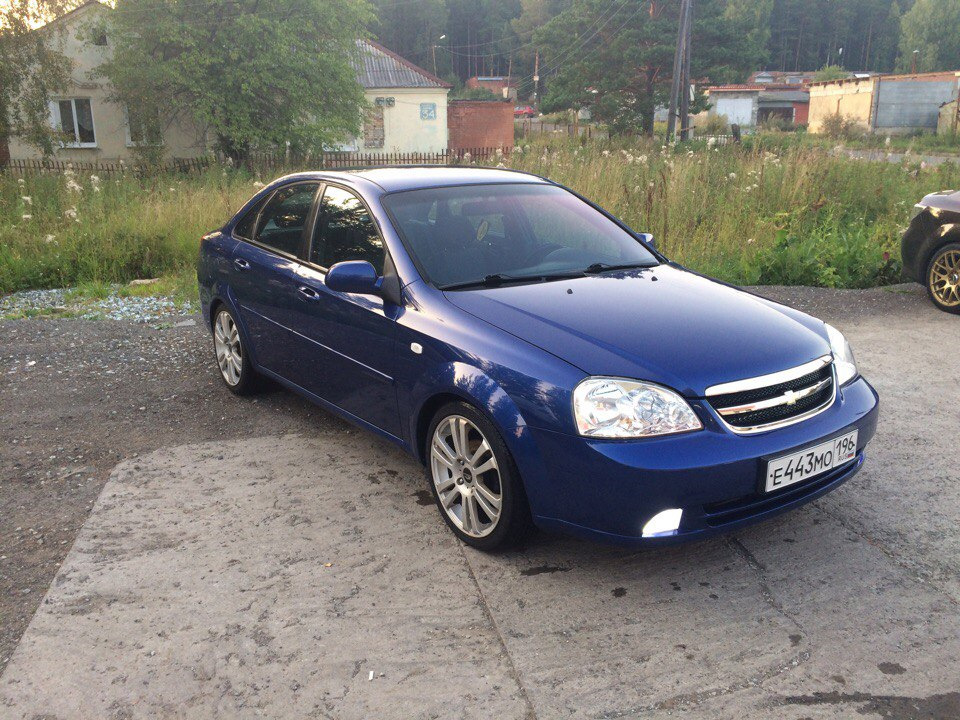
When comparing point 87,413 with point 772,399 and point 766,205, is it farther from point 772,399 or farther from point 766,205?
point 766,205

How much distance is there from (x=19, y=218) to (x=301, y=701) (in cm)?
1061

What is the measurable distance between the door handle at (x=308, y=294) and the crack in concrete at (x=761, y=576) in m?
2.41

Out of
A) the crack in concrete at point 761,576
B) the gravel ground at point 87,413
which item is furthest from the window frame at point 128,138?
the crack in concrete at point 761,576

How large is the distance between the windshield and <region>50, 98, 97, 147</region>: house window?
3471 cm

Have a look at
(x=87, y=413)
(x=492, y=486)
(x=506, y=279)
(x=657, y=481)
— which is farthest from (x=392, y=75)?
(x=657, y=481)

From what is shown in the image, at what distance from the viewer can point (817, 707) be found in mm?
2561

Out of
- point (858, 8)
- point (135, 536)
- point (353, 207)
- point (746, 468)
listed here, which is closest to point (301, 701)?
point (135, 536)

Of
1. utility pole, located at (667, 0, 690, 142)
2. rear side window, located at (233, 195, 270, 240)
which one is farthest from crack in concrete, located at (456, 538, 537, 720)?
utility pole, located at (667, 0, 690, 142)

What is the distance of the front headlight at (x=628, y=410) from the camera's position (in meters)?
2.99

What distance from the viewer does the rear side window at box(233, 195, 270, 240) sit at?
5.34 metres

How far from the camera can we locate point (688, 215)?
9.95 metres

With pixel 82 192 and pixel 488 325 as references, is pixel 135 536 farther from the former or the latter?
pixel 82 192

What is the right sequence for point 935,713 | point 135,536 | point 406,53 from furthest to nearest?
point 406,53 < point 135,536 < point 935,713

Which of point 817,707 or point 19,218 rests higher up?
point 19,218
